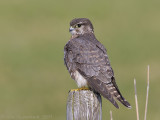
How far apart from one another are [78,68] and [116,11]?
554 inches

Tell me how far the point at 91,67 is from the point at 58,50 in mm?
8400

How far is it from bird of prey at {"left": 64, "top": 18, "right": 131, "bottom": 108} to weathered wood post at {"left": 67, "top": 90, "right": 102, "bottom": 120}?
2.72 feet

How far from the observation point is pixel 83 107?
541 centimetres

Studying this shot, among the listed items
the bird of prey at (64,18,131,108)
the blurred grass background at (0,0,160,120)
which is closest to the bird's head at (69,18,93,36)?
the bird of prey at (64,18,131,108)

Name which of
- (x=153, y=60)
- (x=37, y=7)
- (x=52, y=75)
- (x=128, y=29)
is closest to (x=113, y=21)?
(x=128, y=29)

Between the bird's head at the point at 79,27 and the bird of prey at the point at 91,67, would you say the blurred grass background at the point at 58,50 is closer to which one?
the bird's head at the point at 79,27

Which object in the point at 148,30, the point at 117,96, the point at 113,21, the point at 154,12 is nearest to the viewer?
the point at 117,96

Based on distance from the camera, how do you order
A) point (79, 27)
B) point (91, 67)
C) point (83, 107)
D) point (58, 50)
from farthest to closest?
point (58, 50) → point (79, 27) → point (91, 67) → point (83, 107)

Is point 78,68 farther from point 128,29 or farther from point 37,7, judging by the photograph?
point 37,7

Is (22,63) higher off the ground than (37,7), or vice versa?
(37,7)

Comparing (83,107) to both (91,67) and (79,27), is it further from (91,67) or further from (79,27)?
(79,27)

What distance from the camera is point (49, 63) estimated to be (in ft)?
45.3

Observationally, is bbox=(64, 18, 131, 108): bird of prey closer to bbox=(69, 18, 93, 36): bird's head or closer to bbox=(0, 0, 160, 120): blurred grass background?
bbox=(69, 18, 93, 36): bird's head

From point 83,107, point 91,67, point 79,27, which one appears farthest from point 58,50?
point 83,107
